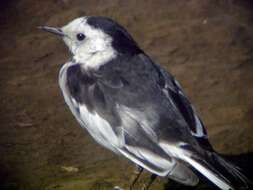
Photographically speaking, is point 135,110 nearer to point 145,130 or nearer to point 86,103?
point 145,130

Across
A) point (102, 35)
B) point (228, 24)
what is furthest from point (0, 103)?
point (228, 24)

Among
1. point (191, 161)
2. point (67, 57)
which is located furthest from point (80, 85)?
point (67, 57)

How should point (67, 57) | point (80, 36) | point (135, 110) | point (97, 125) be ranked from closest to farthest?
point (135, 110)
point (97, 125)
point (80, 36)
point (67, 57)

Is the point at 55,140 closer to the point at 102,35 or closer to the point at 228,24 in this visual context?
the point at 102,35

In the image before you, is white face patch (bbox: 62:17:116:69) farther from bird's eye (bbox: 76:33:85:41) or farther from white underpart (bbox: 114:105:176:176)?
white underpart (bbox: 114:105:176:176)

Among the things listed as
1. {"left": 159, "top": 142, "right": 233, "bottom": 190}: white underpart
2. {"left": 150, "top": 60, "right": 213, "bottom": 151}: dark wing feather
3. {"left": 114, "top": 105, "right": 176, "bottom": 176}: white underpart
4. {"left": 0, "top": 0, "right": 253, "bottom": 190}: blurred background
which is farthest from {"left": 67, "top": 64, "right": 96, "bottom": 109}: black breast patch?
{"left": 0, "top": 0, "right": 253, "bottom": 190}: blurred background

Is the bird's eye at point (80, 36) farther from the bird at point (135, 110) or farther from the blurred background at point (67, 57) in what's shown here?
the blurred background at point (67, 57)
